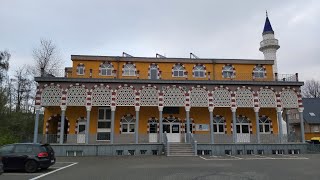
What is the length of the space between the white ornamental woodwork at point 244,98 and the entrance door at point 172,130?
6277 millimetres

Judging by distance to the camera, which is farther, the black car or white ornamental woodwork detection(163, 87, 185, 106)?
white ornamental woodwork detection(163, 87, 185, 106)

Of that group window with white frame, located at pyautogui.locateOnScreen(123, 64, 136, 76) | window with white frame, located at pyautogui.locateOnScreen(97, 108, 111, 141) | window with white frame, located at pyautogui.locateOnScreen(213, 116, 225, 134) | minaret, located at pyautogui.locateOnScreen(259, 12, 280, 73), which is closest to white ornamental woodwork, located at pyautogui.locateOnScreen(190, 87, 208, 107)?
window with white frame, located at pyautogui.locateOnScreen(213, 116, 225, 134)

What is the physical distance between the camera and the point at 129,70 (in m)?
29.7

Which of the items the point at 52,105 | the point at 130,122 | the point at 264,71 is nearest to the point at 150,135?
the point at 130,122

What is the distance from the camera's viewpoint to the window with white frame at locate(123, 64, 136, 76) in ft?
97.1

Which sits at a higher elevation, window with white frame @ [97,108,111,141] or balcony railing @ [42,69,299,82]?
balcony railing @ [42,69,299,82]

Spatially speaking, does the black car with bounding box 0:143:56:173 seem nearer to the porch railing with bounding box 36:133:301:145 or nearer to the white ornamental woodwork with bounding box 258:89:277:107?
the porch railing with bounding box 36:133:301:145

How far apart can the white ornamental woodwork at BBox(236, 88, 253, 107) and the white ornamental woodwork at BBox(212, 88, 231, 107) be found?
876 millimetres

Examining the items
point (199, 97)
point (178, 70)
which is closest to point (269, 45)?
point (178, 70)

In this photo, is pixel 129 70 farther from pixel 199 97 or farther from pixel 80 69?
pixel 199 97

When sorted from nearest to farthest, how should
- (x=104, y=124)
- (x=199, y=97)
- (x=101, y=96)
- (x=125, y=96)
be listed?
(x=101, y=96) < (x=125, y=96) < (x=199, y=97) < (x=104, y=124)

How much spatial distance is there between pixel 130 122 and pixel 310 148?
16832 mm

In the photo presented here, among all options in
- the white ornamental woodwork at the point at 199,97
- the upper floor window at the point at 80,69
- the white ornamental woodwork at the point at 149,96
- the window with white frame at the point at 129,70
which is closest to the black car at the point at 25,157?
the white ornamental woodwork at the point at 149,96

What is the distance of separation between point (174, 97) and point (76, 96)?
28.8 feet
